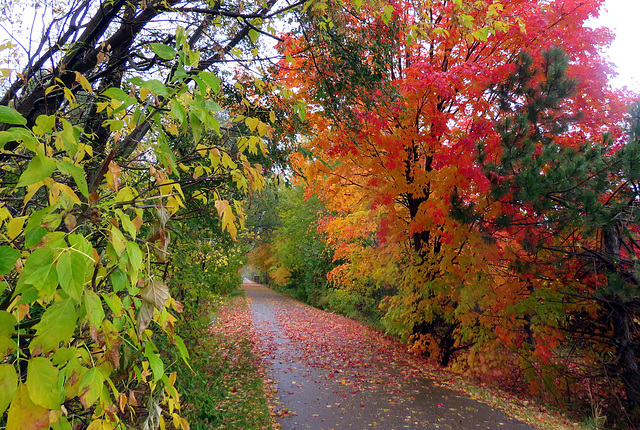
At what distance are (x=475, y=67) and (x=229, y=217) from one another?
6.86 meters

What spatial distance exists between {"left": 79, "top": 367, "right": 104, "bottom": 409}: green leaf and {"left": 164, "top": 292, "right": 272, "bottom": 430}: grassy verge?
2060 millimetres

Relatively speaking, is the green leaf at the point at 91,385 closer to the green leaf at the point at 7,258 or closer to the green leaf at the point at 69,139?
the green leaf at the point at 7,258

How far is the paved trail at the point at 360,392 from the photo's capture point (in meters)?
5.05

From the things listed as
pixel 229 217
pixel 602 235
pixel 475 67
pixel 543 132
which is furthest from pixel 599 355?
pixel 229 217

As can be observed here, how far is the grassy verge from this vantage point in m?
4.34

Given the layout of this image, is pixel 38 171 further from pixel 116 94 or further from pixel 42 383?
pixel 42 383

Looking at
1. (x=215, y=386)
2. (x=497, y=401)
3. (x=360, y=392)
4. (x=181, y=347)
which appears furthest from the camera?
(x=360, y=392)

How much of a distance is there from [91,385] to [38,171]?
1.91 ft

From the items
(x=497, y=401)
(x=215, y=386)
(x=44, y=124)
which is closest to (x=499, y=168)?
(x=497, y=401)

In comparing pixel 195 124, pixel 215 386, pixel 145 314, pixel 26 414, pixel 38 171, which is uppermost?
pixel 195 124

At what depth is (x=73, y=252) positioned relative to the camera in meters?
0.80

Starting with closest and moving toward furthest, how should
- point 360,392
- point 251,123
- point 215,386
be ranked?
point 251,123
point 215,386
point 360,392

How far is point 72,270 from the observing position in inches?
30.9

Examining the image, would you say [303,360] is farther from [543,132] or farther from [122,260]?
[122,260]
